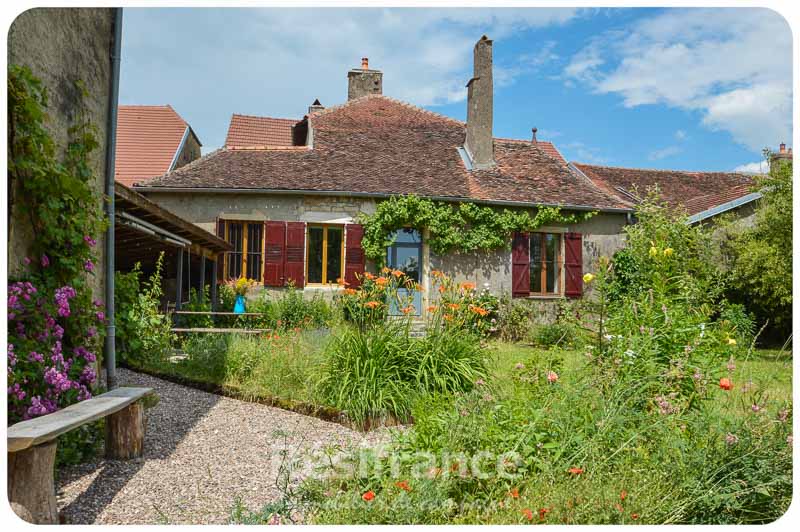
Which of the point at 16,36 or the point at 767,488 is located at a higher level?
the point at 16,36

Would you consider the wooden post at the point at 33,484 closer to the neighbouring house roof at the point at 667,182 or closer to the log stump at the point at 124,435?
the log stump at the point at 124,435

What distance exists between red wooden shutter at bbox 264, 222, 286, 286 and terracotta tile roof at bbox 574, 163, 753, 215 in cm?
923

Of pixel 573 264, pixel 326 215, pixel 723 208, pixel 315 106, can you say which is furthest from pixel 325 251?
pixel 723 208

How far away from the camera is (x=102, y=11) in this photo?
5.03 m

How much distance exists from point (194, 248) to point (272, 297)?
3.00 m

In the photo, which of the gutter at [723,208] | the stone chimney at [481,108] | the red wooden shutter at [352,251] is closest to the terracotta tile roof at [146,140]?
the red wooden shutter at [352,251]

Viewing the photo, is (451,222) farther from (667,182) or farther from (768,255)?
(667,182)

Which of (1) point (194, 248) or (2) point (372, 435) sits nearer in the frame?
(2) point (372, 435)

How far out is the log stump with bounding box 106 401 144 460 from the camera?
4.18 meters

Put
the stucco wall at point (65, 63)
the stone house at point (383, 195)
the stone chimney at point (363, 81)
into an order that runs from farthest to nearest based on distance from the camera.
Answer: the stone chimney at point (363, 81)
the stone house at point (383, 195)
the stucco wall at point (65, 63)

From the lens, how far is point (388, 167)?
15.0 meters

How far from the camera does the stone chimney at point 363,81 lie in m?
19.8
